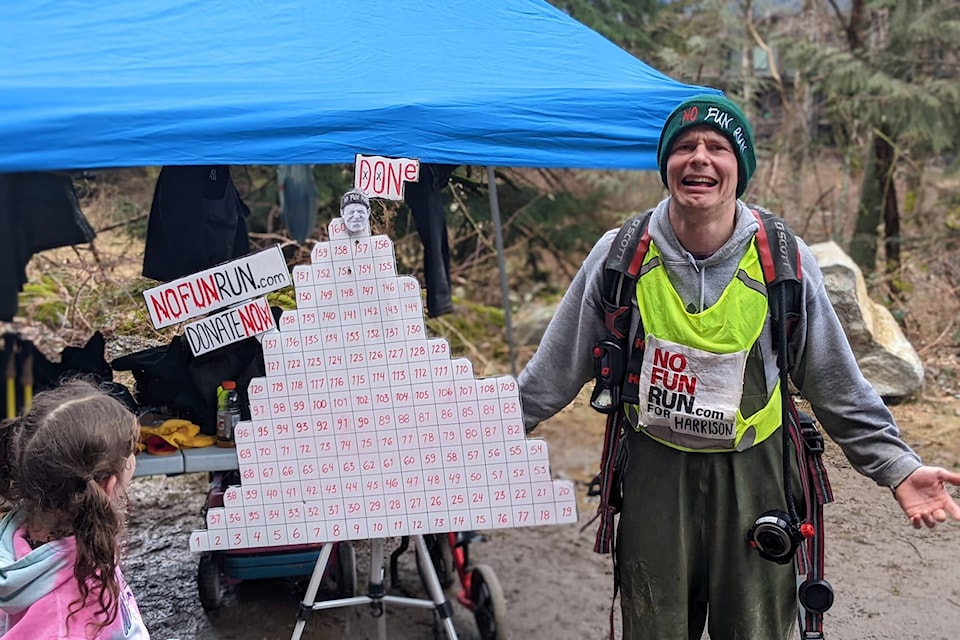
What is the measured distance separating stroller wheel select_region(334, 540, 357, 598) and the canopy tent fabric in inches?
59.3

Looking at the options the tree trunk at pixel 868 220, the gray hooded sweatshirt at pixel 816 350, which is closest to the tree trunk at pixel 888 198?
the tree trunk at pixel 868 220

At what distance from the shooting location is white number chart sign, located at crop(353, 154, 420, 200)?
7.97 feet

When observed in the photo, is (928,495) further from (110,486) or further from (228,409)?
(228,409)

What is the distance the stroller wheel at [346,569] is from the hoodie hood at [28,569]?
157 cm

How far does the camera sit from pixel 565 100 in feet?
8.89

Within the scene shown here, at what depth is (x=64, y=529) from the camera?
166 cm

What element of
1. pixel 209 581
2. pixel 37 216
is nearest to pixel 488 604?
pixel 209 581

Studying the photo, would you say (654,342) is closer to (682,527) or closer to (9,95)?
(682,527)

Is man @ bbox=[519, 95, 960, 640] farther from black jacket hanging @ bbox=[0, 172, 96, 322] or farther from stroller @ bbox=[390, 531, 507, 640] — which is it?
black jacket hanging @ bbox=[0, 172, 96, 322]

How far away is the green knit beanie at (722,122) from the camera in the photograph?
1.88m

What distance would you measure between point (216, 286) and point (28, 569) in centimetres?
108

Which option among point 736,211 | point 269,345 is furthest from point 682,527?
point 269,345

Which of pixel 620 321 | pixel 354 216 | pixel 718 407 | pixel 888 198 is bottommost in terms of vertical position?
pixel 888 198

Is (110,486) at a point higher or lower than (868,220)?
higher
